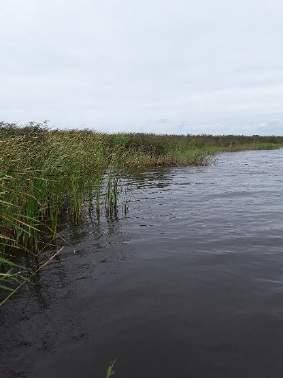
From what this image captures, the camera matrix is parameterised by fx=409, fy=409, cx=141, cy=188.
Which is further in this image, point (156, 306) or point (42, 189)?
point (42, 189)

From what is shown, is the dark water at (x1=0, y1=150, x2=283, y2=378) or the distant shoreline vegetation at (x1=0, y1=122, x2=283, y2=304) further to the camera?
the distant shoreline vegetation at (x1=0, y1=122, x2=283, y2=304)

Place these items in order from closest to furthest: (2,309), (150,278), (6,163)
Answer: (2,309)
(6,163)
(150,278)

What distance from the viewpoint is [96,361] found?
5492 mm

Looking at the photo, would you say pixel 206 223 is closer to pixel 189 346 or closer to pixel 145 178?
pixel 189 346

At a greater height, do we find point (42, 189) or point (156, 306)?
point (42, 189)

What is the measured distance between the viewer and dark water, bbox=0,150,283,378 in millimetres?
5445

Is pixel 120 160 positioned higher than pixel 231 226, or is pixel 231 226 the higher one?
pixel 120 160

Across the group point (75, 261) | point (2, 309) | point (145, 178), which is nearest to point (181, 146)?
point (145, 178)

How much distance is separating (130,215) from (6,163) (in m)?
7.16

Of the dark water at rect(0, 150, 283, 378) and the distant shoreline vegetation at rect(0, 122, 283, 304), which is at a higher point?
the distant shoreline vegetation at rect(0, 122, 283, 304)

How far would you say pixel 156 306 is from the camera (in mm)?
7094

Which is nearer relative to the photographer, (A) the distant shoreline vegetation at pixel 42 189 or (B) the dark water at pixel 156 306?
(B) the dark water at pixel 156 306

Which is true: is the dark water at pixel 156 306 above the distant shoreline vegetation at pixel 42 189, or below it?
below

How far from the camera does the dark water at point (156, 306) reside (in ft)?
17.9
